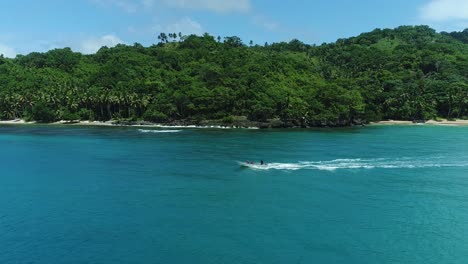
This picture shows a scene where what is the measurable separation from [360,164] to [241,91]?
79.5 m

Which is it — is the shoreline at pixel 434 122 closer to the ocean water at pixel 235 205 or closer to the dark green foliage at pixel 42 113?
the ocean water at pixel 235 205

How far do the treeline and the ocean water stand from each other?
56.1 metres

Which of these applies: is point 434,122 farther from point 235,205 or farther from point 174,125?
point 235,205

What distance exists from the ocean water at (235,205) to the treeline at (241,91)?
56142 mm

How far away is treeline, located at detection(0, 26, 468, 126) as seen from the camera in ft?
452

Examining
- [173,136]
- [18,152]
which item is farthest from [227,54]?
[18,152]

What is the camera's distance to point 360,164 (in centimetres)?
6525

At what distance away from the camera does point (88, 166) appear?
6550 cm

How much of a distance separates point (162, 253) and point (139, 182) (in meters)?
23.4

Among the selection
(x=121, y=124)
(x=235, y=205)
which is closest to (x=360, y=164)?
(x=235, y=205)

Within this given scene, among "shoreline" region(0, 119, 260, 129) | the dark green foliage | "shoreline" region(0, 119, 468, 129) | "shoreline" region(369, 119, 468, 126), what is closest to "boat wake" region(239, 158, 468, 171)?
"shoreline" region(0, 119, 468, 129)

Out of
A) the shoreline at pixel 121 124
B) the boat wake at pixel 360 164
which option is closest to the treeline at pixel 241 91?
the shoreline at pixel 121 124

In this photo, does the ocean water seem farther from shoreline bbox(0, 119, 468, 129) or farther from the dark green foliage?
the dark green foliage

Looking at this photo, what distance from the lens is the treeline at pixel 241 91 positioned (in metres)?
138
